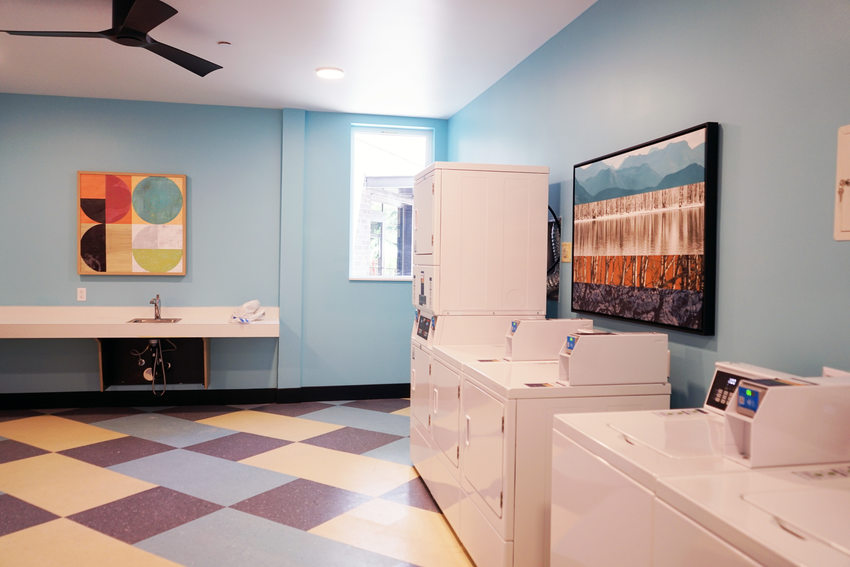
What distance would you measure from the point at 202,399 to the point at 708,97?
4580mm

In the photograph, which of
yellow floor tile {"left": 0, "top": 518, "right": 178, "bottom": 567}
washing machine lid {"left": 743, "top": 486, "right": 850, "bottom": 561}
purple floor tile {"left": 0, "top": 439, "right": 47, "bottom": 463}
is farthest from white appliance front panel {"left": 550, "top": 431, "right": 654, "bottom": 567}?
purple floor tile {"left": 0, "top": 439, "right": 47, "bottom": 463}

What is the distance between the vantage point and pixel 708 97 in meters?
2.18

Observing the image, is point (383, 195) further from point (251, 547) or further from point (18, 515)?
point (18, 515)

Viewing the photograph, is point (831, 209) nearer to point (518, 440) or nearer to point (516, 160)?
point (518, 440)

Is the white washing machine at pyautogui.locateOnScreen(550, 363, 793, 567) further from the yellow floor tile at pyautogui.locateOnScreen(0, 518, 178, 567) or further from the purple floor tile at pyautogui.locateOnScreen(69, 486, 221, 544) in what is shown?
the purple floor tile at pyautogui.locateOnScreen(69, 486, 221, 544)

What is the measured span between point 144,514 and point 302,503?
77 cm

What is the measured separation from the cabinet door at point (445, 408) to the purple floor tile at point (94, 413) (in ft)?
9.89

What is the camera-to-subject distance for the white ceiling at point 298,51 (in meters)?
3.05

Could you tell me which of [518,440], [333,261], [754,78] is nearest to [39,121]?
[333,261]

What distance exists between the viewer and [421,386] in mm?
3430

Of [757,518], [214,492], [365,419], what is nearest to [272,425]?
[365,419]

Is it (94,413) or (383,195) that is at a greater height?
(383,195)

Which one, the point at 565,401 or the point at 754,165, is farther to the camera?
the point at 565,401

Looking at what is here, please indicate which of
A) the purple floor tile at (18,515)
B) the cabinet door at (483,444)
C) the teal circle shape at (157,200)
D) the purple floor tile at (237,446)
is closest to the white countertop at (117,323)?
the teal circle shape at (157,200)
